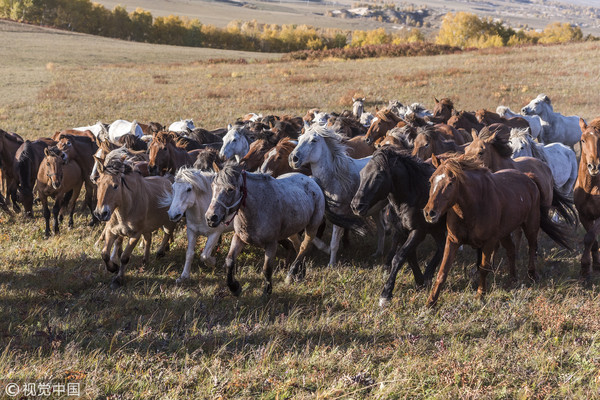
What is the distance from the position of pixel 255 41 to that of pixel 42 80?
58.2 m

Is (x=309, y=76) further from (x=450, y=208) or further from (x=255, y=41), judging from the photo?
(x=255, y=41)

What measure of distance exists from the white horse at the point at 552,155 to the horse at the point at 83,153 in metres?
8.67

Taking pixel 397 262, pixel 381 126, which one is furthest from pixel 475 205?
pixel 381 126

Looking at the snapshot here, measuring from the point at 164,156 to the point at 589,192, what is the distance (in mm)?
7160

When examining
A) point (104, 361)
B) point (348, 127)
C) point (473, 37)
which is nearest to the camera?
point (104, 361)

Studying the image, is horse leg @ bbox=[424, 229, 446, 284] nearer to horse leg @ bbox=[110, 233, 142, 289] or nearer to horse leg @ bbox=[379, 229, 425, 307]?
horse leg @ bbox=[379, 229, 425, 307]

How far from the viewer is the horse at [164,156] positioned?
379 inches

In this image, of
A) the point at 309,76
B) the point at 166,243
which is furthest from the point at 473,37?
the point at 166,243

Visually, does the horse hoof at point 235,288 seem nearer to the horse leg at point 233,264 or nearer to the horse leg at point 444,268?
the horse leg at point 233,264

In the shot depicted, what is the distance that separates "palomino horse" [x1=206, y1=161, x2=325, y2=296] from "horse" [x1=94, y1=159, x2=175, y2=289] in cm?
154

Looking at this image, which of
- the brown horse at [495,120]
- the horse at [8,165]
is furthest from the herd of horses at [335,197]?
the brown horse at [495,120]

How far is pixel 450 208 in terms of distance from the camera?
6.25 m

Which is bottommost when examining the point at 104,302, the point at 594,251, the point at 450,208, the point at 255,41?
the point at 104,302

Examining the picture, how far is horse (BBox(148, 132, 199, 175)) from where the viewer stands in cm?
963
